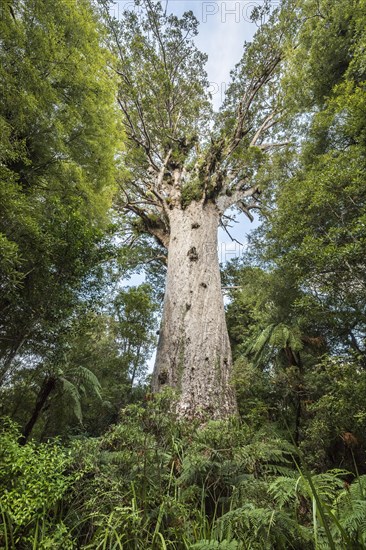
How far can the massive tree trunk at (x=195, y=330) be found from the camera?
393 centimetres

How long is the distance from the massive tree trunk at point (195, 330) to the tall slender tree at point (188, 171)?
2cm

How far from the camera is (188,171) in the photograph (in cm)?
880

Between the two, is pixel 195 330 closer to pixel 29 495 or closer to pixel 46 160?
pixel 29 495

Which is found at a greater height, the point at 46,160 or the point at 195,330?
the point at 46,160

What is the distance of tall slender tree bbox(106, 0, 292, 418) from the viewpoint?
4371 millimetres

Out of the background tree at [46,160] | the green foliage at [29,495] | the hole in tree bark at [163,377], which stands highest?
the background tree at [46,160]

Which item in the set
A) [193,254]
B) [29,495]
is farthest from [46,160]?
[29,495]

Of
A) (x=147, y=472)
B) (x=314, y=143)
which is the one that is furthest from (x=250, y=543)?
(x=314, y=143)

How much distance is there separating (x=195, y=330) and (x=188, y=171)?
5.85 m

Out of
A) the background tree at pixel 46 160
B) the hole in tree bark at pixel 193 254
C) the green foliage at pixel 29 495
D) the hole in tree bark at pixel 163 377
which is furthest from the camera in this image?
the hole in tree bark at pixel 193 254

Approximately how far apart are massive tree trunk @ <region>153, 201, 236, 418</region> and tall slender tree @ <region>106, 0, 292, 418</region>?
0.02 meters

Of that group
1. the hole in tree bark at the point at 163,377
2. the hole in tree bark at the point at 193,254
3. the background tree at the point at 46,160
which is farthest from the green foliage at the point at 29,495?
the hole in tree bark at the point at 193,254

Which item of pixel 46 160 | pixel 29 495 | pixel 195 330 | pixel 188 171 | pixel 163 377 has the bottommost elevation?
pixel 29 495

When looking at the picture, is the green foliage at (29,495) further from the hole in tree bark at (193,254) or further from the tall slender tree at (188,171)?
the hole in tree bark at (193,254)
